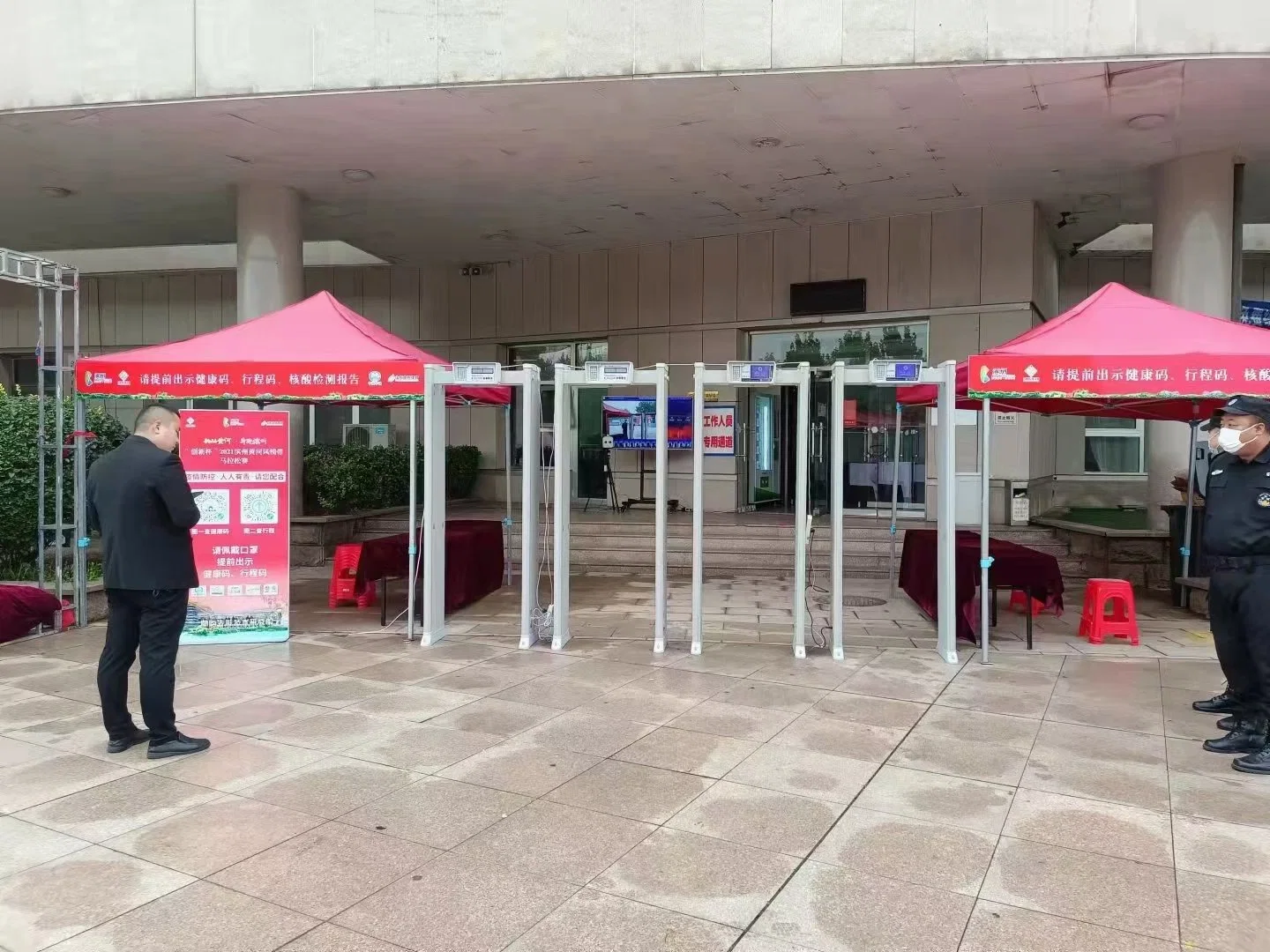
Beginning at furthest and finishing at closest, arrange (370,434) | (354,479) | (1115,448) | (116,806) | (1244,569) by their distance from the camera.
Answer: (1115,448), (370,434), (354,479), (1244,569), (116,806)

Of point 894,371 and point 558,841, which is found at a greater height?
point 894,371

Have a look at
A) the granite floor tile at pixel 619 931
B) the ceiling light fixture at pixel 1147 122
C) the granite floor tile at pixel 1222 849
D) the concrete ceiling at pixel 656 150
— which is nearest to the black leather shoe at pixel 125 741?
the granite floor tile at pixel 619 931

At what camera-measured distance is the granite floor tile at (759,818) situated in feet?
11.9

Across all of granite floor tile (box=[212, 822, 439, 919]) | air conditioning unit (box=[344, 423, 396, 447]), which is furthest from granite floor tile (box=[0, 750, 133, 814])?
air conditioning unit (box=[344, 423, 396, 447])

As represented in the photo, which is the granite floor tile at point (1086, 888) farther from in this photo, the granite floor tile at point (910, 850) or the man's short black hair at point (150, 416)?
the man's short black hair at point (150, 416)

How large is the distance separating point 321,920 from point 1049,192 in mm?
12423

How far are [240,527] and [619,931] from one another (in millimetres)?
5402

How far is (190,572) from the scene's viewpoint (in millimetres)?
4527

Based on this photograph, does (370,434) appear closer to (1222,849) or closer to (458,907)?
(458,907)

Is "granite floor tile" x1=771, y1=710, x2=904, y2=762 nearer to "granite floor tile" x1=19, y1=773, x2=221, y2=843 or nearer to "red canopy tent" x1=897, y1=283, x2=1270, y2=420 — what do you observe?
"red canopy tent" x1=897, y1=283, x2=1270, y2=420

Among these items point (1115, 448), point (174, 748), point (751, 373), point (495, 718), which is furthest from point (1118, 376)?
point (1115, 448)

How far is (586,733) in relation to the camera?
492 cm

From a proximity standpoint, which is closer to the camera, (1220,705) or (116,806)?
(116,806)

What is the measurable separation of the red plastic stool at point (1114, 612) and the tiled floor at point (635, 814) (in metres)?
0.94
